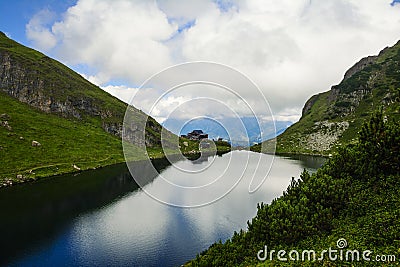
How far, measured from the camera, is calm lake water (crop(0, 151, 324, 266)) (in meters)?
36.3

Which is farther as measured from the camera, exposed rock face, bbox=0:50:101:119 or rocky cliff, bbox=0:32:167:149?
rocky cliff, bbox=0:32:167:149

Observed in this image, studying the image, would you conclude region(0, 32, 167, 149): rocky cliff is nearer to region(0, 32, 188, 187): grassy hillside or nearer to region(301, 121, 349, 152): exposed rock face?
region(0, 32, 188, 187): grassy hillside

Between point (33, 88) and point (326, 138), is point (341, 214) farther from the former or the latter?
point (33, 88)

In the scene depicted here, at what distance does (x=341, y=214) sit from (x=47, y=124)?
472 feet

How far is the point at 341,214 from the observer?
23.3m

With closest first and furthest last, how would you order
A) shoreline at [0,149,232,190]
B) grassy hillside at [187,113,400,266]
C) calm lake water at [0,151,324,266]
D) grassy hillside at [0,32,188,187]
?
grassy hillside at [187,113,400,266]
calm lake water at [0,151,324,266]
shoreline at [0,149,232,190]
grassy hillside at [0,32,188,187]

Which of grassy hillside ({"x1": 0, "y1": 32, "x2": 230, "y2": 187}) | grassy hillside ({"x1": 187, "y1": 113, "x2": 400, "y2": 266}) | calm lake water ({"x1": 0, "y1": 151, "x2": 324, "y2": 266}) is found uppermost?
grassy hillside ({"x1": 0, "y1": 32, "x2": 230, "y2": 187})

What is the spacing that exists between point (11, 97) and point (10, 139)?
69.2 metres

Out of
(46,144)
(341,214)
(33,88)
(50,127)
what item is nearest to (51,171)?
(46,144)

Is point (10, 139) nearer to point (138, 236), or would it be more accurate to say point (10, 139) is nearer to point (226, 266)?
point (138, 236)

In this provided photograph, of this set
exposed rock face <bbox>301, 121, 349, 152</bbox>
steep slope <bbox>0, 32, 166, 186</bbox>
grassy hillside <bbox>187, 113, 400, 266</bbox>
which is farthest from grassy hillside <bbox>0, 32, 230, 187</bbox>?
exposed rock face <bbox>301, 121, 349, 152</bbox>

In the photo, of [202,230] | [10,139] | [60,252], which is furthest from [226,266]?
[10,139]

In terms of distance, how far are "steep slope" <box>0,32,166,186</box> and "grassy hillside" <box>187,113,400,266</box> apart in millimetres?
44675

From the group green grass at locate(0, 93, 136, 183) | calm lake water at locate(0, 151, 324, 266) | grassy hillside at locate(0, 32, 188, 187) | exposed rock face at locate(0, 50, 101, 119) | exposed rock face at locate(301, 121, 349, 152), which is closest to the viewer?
calm lake water at locate(0, 151, 324, 266)
